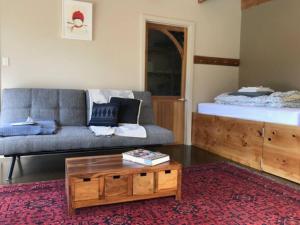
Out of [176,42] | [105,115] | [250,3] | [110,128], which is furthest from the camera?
[250,3]

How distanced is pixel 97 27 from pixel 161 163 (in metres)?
2.27

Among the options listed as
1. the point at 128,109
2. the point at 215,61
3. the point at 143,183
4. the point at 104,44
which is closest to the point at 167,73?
the point at 215,61

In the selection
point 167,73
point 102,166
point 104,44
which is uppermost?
point 104,44

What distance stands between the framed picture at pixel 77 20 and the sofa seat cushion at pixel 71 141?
1.26 m

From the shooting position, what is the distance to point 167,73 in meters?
4.11

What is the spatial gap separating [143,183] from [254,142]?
1690mm

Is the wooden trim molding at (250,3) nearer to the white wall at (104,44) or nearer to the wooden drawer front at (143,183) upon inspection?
the white wall at (104,44)

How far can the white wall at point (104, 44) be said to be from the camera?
320cm

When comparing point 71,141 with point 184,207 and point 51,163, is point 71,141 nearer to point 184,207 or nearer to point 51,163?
point 51,163

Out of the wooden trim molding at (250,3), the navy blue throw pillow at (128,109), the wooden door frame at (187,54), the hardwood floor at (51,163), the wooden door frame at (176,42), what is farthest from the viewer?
the wooden trim molding at (250,3)

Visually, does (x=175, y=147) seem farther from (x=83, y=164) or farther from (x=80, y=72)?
(x=83, y=164)

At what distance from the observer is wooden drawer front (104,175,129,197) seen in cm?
Result: 187

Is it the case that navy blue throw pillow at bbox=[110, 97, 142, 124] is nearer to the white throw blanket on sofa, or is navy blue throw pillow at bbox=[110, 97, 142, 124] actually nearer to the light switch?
the white throw blanket on sofa

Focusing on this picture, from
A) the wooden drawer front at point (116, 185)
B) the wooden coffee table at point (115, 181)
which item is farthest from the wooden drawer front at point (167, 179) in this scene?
the wooden drawer front at point (116, 185)
